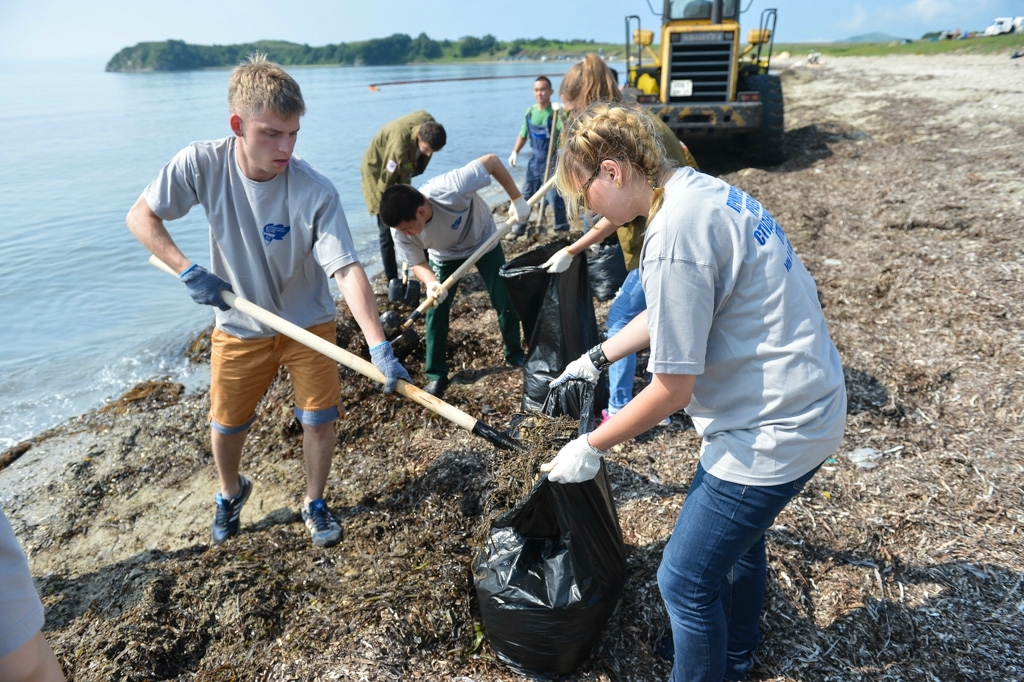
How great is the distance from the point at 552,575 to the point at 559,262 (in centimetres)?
174

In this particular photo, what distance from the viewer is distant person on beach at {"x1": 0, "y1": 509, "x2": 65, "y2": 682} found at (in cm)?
98

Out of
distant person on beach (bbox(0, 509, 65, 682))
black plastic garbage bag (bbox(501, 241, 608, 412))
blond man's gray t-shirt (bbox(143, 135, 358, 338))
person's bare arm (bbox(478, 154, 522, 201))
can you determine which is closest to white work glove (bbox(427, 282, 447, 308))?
black plastic garbage bag (bbox(501, 241, 608, 412))

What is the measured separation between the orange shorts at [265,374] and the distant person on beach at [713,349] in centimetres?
151

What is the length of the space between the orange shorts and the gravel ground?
61cm

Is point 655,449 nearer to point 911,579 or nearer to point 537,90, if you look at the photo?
point 911,579

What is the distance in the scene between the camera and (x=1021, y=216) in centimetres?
546

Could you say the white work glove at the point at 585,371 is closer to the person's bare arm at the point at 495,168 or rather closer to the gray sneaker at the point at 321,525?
the gray sneaker at the point at 321,525

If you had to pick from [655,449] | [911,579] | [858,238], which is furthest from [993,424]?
[858,238]

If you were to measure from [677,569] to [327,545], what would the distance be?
5.91ft

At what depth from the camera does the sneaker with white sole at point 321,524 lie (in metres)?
2.90

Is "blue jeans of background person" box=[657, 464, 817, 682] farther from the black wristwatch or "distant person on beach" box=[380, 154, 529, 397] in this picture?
"distant person on beach" box=[380, 154, 529, 397]

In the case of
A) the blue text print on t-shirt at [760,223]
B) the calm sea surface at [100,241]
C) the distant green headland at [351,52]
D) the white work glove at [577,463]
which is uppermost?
the distant green headland at [351,52]

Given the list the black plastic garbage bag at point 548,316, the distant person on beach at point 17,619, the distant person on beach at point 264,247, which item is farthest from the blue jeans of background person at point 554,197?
the distant person on beach at point 17,619

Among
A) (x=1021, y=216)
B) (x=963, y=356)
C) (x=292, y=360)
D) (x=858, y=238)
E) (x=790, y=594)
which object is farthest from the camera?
(x=858, y=238)
